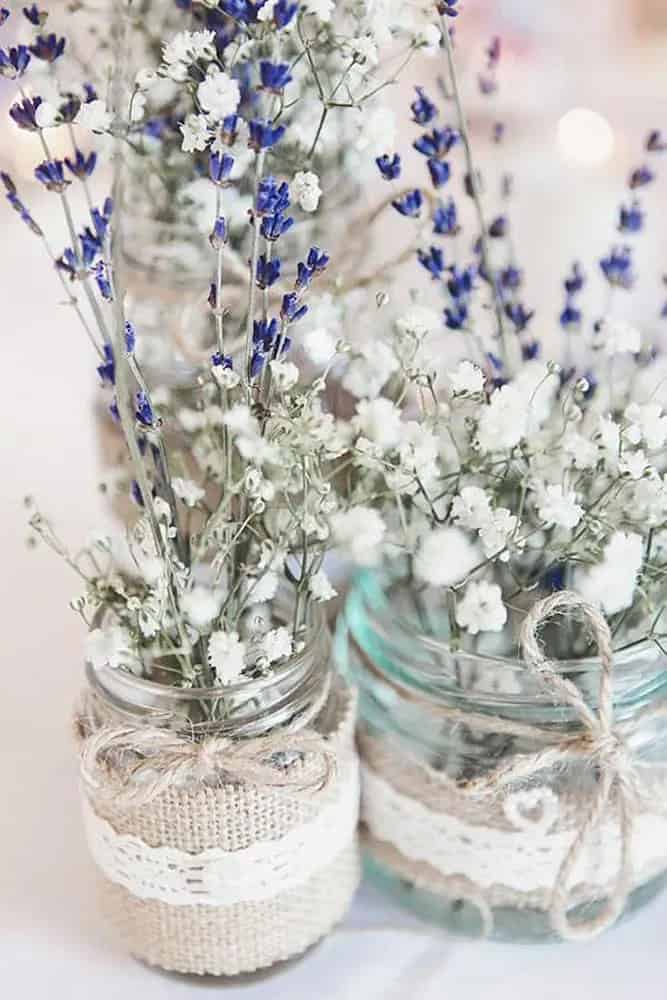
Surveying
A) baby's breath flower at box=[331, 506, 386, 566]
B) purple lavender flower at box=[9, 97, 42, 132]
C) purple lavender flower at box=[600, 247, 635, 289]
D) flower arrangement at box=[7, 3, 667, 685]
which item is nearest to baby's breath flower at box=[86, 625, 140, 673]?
flower arrangement at box=[7, 3, 667, 685]

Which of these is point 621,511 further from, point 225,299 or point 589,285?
point 589,285

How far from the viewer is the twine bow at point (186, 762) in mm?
551

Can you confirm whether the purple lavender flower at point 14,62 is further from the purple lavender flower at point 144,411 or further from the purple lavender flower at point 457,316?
the purple lavender flower at point 457,316

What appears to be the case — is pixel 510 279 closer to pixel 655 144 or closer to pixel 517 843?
pixel 655 144

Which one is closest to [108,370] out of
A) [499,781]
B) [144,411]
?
[144,411]

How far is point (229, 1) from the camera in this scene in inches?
18.2

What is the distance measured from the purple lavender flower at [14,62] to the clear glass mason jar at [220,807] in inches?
10.2

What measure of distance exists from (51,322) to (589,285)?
508 millimetres

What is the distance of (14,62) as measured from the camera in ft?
1.60

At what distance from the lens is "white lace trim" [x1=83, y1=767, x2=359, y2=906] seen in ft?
1.89

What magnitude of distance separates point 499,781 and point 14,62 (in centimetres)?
37

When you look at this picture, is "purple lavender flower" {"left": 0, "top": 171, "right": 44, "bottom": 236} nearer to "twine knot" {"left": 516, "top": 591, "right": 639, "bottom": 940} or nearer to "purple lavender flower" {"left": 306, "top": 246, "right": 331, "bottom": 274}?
"purple lavender flower" {"left": 306, "top": 246, "right": 331, "bottom": 274}

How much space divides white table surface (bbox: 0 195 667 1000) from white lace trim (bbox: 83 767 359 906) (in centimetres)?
7

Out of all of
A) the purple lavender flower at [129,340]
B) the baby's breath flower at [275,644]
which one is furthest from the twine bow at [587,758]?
the purple lavender flower at [129,340]
